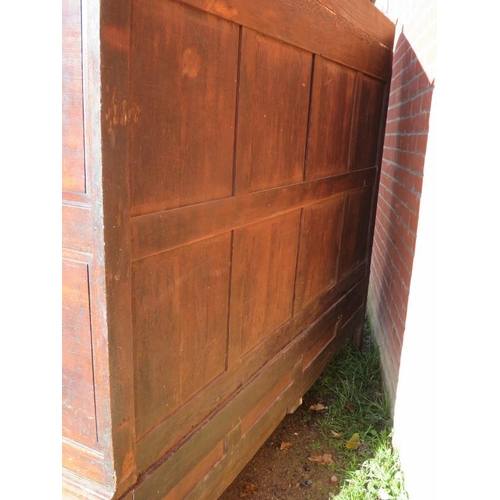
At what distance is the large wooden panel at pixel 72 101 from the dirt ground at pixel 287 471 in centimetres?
184

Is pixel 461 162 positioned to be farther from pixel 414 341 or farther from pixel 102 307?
pixel 102 307

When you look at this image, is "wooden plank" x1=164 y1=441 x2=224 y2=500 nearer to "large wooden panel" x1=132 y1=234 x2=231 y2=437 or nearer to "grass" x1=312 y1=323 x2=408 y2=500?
"large wooden panel" x1=132 y1=234 x2=231 y2=437

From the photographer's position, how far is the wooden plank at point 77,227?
4.21 feet

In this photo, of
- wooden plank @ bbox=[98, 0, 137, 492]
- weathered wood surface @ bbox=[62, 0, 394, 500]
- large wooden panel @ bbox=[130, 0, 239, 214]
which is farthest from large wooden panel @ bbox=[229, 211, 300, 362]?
wooden plank @ bbox=[98, 0, 137, 492]

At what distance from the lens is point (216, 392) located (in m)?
2.00

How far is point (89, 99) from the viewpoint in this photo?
1.20m

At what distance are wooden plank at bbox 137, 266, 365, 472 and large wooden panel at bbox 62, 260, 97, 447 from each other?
0.20 meters

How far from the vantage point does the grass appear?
2473mm

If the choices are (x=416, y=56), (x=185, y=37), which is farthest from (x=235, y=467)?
(x=416, y=56)

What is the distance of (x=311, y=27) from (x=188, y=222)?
122 centimetres

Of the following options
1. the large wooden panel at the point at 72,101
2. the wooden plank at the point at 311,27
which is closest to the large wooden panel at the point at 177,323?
the large wooden panel at the point at 72,101

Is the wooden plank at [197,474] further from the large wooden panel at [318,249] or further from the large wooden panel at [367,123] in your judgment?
the large wooden panel at [367,123]

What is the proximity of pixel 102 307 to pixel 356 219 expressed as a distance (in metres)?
2.47

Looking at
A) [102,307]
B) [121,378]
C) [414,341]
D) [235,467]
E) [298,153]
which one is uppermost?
[298,153]
